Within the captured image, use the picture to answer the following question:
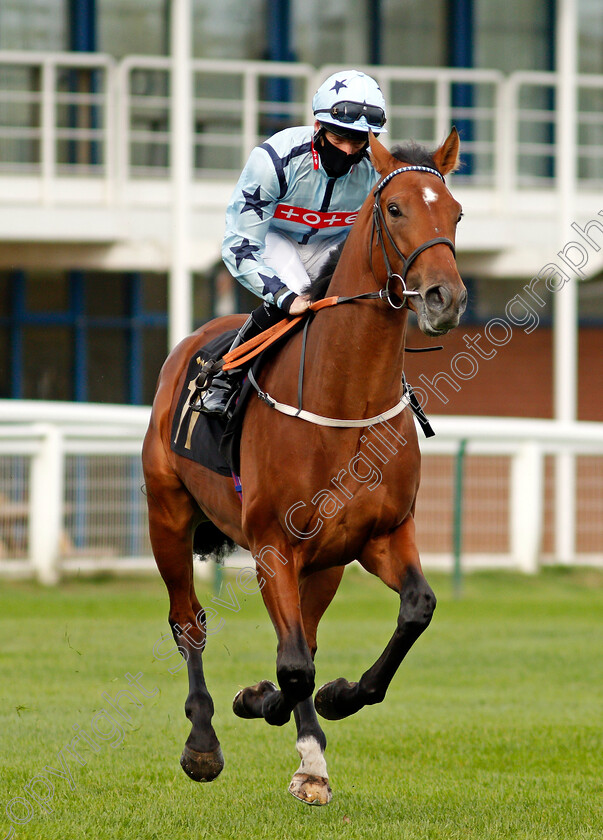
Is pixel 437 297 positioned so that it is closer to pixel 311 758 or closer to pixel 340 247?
pixel 340 247

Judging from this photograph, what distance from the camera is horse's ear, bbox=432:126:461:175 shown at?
4.09 m

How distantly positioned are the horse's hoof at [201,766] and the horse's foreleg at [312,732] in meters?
0.35

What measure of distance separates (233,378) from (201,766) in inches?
56.4

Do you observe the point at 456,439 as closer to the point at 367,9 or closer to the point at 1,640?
the point at 1,640

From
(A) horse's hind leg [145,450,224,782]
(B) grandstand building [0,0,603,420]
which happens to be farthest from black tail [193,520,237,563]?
(B) grandstand building [0,0,603,420]

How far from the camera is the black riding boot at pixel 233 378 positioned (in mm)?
4723

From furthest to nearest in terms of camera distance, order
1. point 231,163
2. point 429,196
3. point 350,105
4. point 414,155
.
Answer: point 231,163
point 350,105
point 414,155
point 429,196

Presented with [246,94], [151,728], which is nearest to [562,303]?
[246,94]

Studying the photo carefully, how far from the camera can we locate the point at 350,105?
171 inches

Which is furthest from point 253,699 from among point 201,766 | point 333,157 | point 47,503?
point 47,503

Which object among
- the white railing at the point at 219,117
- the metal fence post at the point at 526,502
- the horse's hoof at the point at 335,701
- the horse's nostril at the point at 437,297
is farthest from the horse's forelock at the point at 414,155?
the white railing at the point at 219,117

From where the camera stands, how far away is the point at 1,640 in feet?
27.5

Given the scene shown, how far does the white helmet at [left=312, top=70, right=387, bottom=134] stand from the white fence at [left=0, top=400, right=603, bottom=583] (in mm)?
6419

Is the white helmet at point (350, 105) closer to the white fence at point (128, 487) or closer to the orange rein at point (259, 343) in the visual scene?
the orange rein at point (259, 343)
